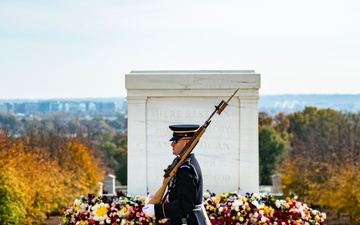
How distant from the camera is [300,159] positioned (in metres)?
27.4

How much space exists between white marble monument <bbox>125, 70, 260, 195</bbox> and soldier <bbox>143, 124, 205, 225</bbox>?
311 cm

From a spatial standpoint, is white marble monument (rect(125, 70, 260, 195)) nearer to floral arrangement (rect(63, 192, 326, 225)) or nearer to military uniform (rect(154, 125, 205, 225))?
floral arrangement (rect(63, 192, 326, 225))

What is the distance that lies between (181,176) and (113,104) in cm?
13905

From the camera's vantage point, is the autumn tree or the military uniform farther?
the autumn tree

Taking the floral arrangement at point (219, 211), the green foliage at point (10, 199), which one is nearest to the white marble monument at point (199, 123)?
the floral arrangement at point (219, 211)

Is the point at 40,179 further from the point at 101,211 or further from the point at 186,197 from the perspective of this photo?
the point at 186,197

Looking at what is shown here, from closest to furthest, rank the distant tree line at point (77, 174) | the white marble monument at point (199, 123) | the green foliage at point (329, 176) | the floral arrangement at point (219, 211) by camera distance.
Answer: the floral arrangement at point (219, 211) < the white marble monument at point (199, 123) < the distant tree line at point (77, 174) < the green foliage at point (329, 176)

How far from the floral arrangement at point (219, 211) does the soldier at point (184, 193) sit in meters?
2.05

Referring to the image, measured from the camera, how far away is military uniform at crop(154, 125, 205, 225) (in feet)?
24.2

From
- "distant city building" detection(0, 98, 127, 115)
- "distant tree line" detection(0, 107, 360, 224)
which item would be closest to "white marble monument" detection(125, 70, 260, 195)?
"distant tree line" detection(0, 107, 360, 224)

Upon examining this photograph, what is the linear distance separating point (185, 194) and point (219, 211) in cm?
252

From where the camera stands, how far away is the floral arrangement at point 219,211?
977cm

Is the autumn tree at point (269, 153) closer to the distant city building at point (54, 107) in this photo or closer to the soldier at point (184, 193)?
the soldier at point (184, 193)

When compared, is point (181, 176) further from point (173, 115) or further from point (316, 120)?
point (316, 120)
